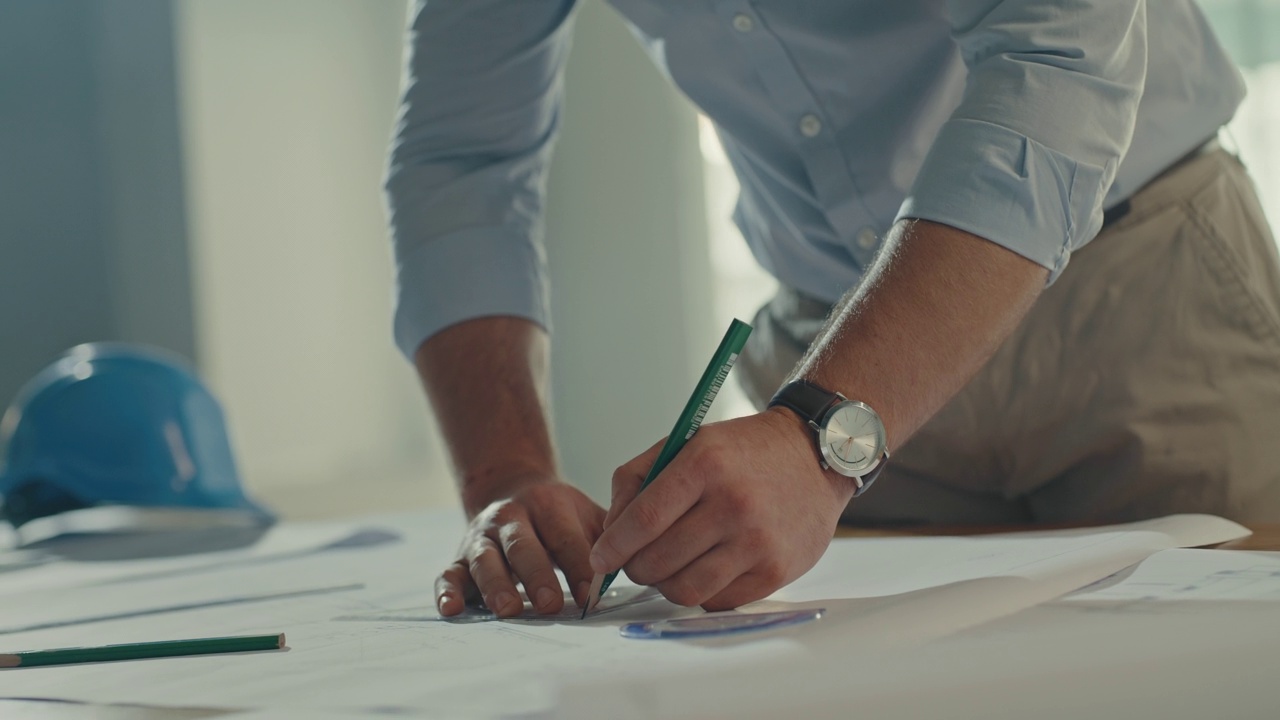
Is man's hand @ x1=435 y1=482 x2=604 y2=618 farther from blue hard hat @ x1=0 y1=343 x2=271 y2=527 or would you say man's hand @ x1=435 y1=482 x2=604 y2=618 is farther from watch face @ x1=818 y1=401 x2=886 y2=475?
blue hard hat @ x1=0 y1=343 x2=271 y2=527

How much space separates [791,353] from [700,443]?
2.01ft

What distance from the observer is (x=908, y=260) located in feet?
2.45

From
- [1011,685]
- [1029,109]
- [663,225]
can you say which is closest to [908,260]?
[1029,109]

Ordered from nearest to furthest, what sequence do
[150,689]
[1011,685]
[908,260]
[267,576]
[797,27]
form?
[1011,685]
[150,689]
[908,260]
[797,27]
[267,576]

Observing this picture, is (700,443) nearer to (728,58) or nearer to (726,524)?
(726,524)

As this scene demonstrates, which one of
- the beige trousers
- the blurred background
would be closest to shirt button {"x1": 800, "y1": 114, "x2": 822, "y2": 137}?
the beige trousers

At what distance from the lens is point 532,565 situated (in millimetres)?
771

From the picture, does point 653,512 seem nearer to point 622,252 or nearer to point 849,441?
point 849,441

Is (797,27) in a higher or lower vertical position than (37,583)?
higher

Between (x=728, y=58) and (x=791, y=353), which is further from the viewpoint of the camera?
(x=791, y=353)

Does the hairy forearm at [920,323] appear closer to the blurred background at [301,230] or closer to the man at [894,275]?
the man at [894,275]

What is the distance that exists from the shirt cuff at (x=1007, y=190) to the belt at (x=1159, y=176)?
1.04 ft

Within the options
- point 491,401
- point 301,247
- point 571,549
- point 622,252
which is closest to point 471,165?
point 491,401

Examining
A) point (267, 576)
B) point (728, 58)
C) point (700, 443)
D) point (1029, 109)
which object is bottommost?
point (267, 576)
